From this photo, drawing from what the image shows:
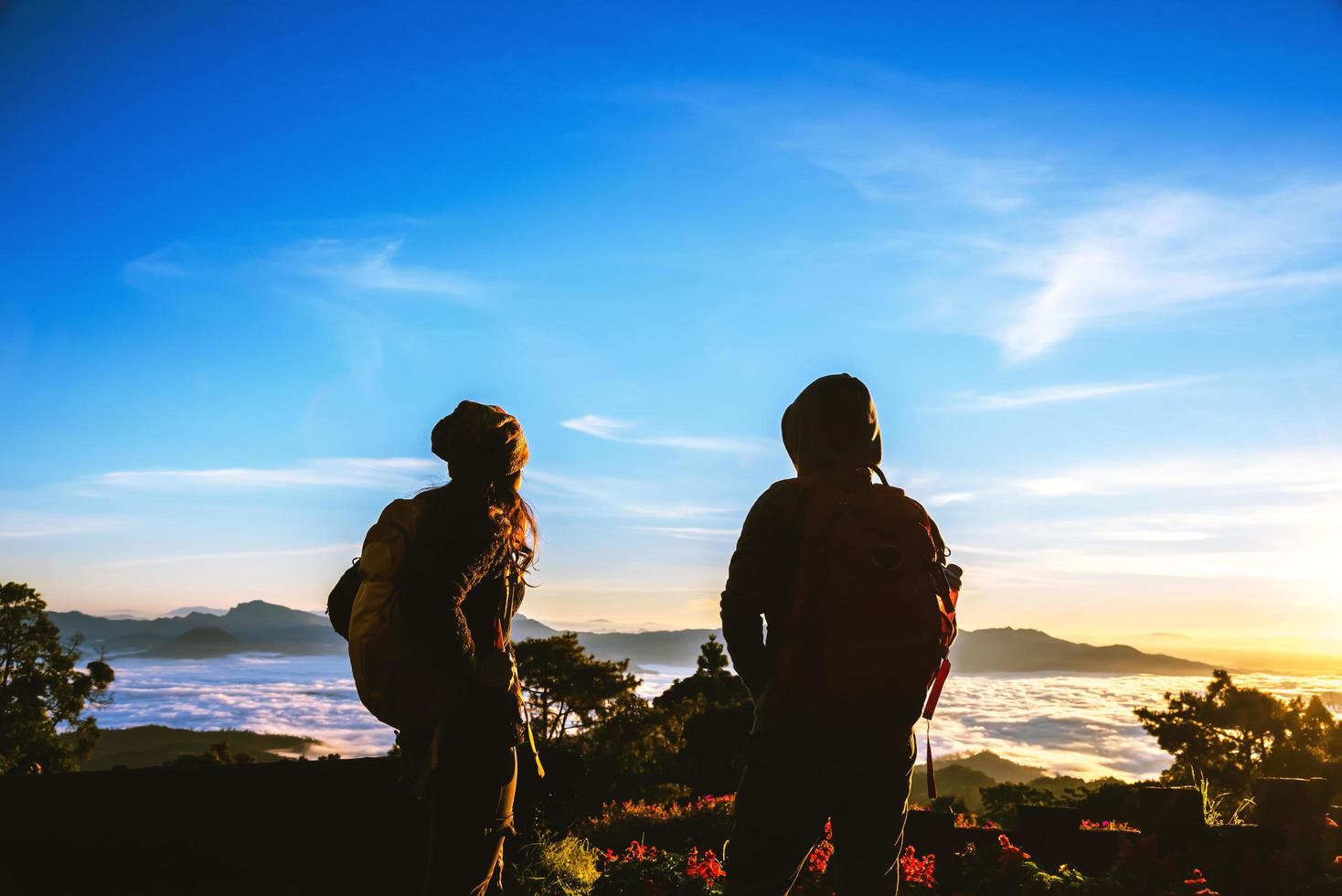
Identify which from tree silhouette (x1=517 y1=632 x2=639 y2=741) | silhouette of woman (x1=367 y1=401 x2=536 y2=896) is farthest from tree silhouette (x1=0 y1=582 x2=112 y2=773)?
silhouette of woman (x1=367 y1=401 x2=536 y2=896)

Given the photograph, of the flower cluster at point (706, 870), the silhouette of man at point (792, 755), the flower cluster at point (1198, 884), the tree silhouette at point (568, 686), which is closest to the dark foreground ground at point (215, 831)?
the flower cluster at point (706, 870)

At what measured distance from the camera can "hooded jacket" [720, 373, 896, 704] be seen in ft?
8.84

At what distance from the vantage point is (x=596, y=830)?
10.5 metres

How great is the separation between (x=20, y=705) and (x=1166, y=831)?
3952 cm

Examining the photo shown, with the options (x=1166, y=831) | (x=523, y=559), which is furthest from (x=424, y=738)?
(x=1166, y=831)

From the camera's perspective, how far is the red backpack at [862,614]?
2.59 meters

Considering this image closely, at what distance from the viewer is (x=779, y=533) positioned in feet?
8.94

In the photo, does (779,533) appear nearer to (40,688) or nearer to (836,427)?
(836,427)

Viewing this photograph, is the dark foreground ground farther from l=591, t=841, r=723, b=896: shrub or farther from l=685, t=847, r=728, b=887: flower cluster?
l=685, t=847, r=728, b=887: flower cluster

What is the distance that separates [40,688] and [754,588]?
40.6 meters

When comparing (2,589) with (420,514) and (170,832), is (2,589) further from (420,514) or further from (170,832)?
(420,514)

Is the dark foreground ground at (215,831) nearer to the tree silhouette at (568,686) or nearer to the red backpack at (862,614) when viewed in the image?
the red backpack at (862,614)

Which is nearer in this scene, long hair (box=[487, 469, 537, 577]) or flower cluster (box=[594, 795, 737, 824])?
long hair (box=[487, 469, 537, 577])

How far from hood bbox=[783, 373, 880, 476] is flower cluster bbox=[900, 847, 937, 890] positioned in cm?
367
